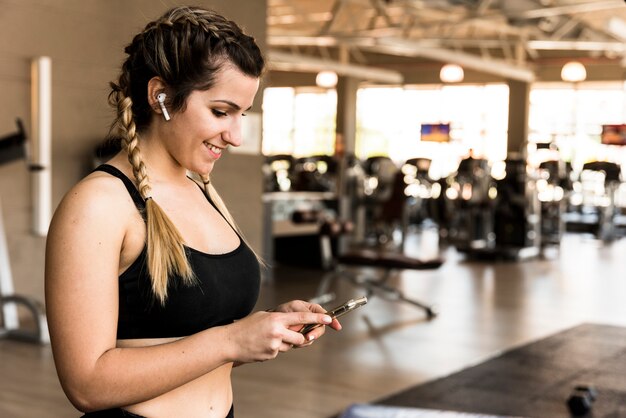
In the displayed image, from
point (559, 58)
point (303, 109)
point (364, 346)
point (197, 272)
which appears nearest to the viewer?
point (197, 272)

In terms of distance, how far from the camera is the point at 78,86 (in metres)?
5.69

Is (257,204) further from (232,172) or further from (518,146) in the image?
(518,146)

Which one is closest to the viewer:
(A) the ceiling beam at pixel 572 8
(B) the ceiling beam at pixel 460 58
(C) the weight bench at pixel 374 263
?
(C) the weight bench at pixel 374 263

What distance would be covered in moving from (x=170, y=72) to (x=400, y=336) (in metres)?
4.42

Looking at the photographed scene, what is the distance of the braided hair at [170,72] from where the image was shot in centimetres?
117

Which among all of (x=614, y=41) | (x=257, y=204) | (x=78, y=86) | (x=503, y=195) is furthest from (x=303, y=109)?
(x=78, y=86)

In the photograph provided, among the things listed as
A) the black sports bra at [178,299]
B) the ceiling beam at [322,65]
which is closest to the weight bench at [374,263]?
the black sports bra at [178,299]

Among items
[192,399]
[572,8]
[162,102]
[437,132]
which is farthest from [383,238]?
[162,102]

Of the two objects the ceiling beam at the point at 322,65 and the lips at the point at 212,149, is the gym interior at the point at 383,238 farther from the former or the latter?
the lips at the point at 212,149

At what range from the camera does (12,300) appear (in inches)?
194

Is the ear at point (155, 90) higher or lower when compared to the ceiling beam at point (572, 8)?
lower

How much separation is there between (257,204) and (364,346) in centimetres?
239

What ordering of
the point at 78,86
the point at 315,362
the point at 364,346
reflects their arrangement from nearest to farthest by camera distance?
the point at 315,362 → the point at 364,346 → the point at 78,86

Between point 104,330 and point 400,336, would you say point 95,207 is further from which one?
point 400,336
